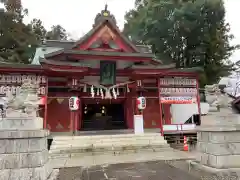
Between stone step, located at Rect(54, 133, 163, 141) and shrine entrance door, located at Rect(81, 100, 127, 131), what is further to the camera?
shrine entrance door, located at Rect(81, 100, 127, 131)

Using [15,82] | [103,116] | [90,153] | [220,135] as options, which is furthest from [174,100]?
[15,82]

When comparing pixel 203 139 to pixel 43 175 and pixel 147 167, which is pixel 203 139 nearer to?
pixel 147 167

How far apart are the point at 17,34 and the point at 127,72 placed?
72.0 ft

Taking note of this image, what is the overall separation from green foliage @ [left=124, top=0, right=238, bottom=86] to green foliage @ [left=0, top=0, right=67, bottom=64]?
16472 millimetres

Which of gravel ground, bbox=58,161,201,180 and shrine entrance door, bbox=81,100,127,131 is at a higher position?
shrine entrance door, bbox=81,100,127,131

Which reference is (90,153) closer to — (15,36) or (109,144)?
(109,144)

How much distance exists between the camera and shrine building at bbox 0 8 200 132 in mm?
12555

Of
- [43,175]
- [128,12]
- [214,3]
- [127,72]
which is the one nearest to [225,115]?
[43,175]

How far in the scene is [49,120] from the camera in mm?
13789

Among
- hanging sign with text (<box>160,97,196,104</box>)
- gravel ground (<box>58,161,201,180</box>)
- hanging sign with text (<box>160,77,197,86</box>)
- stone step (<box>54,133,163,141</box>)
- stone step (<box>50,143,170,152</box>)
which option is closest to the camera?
gravel ground (<box>58,161,201,180</box>)

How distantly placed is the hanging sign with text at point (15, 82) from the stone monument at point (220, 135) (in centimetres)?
963

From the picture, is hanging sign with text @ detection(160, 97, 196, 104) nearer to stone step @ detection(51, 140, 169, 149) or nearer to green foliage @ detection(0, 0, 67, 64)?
stone step @ detection(51, 140, 169, 149)

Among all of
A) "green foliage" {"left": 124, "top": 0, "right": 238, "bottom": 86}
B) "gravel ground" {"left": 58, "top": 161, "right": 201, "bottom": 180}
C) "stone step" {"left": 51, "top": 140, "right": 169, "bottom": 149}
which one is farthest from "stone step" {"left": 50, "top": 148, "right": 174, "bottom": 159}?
"green foliage" {"left": 124, "top": 0, "right": 238, "bottom": 86}

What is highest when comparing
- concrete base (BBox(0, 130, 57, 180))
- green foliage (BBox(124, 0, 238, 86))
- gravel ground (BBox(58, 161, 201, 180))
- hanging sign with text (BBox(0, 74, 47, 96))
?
green foliage (BBox(124, 0, 238, 86))
